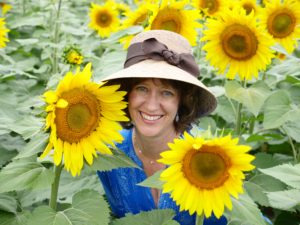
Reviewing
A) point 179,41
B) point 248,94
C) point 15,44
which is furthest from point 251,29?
point 15,44

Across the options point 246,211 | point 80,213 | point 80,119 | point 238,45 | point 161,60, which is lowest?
point 80,213

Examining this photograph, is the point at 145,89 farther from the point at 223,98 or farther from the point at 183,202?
the point at 223,98

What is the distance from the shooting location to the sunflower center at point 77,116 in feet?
5.91

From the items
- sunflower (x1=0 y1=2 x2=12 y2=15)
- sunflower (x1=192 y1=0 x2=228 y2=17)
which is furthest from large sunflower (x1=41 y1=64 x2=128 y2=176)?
sunflower (x1=0 y1=2 x2=12 y2=15)

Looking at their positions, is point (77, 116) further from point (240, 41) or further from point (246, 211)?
point (240, 41)

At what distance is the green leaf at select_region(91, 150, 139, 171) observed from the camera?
186 centimetres

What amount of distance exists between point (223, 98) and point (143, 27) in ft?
2.27

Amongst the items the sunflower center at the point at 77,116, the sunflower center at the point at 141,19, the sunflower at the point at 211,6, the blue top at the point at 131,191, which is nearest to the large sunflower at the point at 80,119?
the sunflower center at the point at 77,116

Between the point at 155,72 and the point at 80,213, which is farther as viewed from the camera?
the point at 155,72

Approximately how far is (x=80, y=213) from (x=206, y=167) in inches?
18.8

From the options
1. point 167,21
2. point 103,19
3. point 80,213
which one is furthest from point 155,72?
point 103,19

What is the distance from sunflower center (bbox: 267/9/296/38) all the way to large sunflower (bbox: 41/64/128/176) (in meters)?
1.41

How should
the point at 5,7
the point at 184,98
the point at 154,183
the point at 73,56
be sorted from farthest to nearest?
the point at 5,7
the point at 73,56
the point at 184,98
the point at 154,183

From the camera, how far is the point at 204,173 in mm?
1767
